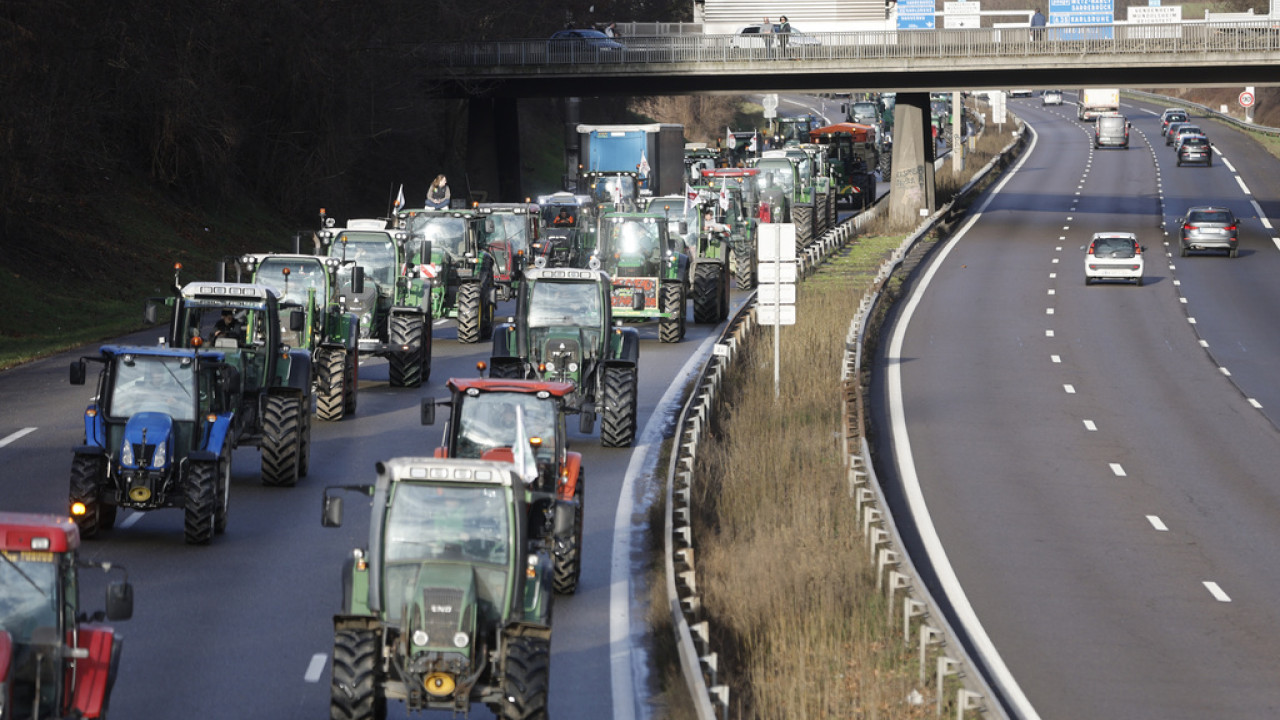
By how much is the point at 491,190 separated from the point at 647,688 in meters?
56.0

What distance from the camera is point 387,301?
3291cm

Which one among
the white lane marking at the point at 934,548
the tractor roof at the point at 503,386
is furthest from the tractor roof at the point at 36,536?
the white lane marking at the point at 934,548

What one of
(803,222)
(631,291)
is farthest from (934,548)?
(803,222)

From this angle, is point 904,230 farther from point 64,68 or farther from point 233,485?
point 233,485

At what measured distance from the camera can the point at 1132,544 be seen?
23391 millimetres

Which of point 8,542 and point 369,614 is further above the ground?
point 8,542

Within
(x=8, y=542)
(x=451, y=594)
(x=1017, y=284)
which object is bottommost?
(x=1017, y=284)

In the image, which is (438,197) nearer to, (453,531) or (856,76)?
(856,76)

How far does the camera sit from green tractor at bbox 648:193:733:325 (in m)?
40.4

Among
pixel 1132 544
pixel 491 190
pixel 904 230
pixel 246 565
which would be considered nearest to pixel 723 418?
pixel 1132 544

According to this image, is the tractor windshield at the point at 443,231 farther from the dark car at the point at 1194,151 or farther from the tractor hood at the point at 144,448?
the dark car at the point at 1194,151

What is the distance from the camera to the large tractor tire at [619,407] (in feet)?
85.8

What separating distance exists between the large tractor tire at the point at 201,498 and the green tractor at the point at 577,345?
259 inches

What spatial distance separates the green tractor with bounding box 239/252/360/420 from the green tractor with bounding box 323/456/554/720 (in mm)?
14775
